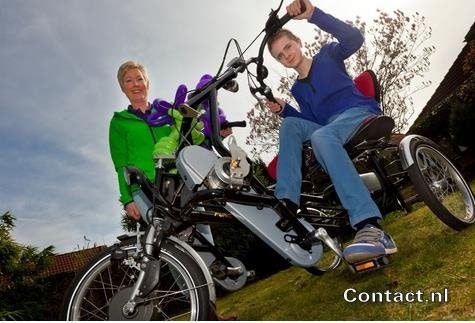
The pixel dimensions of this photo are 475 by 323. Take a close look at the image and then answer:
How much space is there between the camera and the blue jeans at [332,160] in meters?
2.70

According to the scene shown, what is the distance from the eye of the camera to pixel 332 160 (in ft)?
9.11

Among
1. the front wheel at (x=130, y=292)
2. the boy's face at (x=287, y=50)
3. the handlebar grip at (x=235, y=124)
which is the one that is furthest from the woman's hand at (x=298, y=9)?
the front wheel at (x=130, y=292)

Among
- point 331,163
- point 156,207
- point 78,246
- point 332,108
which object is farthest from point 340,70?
point 78,246

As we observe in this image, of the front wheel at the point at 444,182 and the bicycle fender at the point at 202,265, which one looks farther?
the front wheel at the point at 444,182

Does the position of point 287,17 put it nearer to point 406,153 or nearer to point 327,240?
point 406,153

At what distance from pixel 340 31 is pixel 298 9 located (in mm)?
378

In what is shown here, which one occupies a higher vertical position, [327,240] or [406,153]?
[406,153]

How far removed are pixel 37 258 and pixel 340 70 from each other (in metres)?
7.42

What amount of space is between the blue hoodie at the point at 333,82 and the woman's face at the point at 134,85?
1.47 m

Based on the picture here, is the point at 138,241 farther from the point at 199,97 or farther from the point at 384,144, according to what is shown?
the point at 384,144

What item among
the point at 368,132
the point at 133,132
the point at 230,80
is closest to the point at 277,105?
the point at 230,80

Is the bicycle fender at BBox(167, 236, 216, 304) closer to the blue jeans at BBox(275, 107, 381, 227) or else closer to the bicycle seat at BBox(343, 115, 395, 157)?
the blue jeans at BBox(275, 107, 381, 227)

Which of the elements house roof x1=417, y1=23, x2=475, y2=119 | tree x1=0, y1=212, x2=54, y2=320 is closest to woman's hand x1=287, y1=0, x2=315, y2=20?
tree x1=0, y1=212, x2=54, y2=320

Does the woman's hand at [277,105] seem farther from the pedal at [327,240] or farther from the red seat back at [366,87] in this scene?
the pedal at [327,240]
